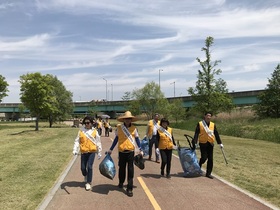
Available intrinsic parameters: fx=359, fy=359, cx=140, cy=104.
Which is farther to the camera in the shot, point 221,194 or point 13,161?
point 13,161

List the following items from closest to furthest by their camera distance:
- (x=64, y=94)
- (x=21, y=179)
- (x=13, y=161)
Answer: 1. (x=21, y=179)
2. (x=13, y=161)
3. (x=64, y=94)

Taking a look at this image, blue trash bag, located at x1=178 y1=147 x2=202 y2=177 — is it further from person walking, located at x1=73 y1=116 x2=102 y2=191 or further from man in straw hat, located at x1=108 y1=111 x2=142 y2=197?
person walking, located at x1=73 y1=116 x2=102 y2=191

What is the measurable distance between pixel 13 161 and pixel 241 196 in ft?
31.3

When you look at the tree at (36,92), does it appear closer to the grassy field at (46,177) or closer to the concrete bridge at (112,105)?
the grassy field at (46,177)

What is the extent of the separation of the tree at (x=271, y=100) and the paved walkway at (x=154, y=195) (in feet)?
149

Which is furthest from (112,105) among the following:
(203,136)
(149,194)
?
(149,194)

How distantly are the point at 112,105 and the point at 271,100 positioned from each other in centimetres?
5887

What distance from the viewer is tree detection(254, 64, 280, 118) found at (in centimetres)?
5234

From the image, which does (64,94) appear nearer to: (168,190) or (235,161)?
(235,161)

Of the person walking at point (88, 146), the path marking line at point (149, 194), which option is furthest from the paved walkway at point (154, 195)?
the person walking at point (88, 146)

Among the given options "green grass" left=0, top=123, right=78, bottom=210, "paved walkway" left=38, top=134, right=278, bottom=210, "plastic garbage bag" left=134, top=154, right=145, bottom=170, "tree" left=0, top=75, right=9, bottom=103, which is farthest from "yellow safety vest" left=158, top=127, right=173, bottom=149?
"tree" left=0, top=75, right=9, bottom=103

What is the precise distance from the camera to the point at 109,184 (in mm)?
9477

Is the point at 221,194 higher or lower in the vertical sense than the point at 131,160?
lower

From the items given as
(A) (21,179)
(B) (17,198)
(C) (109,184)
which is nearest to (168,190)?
(C) (109,184)
